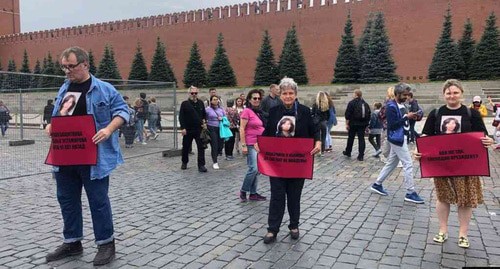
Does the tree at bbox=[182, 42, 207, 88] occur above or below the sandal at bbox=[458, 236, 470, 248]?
above

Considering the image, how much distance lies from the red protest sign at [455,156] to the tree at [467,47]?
79.3ft

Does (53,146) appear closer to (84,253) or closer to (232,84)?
(84,253)

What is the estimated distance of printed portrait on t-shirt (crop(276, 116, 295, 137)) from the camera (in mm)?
4707

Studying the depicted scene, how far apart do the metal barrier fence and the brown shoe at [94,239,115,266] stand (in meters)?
5.78

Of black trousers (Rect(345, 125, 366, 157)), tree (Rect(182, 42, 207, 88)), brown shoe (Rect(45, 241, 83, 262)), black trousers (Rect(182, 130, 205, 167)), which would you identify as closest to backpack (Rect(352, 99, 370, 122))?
black trousers (Rect(345, 125, 366, 157))

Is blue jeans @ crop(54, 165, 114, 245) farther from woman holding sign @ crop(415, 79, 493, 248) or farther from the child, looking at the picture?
the child

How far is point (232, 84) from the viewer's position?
33.7 metres

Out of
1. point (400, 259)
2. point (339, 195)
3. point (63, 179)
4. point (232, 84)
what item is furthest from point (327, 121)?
point (232, 84)

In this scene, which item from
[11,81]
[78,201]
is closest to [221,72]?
[11,81]

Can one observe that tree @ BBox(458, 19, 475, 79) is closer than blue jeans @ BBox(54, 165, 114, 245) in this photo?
No

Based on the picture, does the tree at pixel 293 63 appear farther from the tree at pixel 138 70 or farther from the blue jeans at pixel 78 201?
the blue jeans at pixel 78 201

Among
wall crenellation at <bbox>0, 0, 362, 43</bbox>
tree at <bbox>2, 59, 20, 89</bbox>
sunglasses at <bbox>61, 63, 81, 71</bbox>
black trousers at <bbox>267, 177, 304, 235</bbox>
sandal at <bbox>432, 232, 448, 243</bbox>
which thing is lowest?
sandal at <bbox>432, 232, 448, 243</bbox>

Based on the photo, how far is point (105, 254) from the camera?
4.02 metres

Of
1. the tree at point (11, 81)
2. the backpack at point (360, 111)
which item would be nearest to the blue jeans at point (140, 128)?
the tree at point (11, 81)
